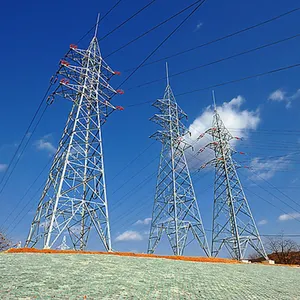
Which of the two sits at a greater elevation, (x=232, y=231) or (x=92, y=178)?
(x=92, y=178)

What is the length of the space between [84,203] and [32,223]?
309 cm

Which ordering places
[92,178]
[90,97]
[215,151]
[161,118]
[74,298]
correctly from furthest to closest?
[215,151]
[161,118]
[90,97]
[92,178]
[74,298]

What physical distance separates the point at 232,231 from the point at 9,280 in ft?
69.9

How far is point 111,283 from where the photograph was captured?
6.45m

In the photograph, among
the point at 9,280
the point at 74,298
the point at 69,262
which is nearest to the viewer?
the point at 74,298

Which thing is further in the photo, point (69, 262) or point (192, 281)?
point (69, 262)

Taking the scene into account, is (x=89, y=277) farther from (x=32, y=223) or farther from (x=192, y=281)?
(x=32, y=223)

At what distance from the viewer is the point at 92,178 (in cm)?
1562

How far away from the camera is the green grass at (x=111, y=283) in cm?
552

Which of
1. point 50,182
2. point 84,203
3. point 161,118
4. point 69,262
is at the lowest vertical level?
point 69,262

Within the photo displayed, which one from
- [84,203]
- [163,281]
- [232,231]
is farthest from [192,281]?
[232,231]

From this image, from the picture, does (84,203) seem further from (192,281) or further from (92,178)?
(192,281)

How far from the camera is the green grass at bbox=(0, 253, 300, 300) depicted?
217 inches

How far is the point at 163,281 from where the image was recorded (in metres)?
7.30
